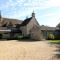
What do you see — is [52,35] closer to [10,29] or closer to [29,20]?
[29,20]

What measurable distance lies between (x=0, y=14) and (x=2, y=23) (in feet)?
18.2

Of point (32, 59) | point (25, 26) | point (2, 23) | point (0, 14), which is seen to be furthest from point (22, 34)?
point (32, 59)

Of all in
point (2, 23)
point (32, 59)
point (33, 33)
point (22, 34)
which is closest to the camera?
point (32, 59)

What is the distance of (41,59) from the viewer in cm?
1795

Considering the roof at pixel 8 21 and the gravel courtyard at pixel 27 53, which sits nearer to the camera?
the gravel courtyard at pixel 27 53

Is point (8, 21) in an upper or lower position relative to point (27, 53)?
upper

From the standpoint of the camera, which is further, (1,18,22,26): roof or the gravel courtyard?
(1,18,22,26): roof

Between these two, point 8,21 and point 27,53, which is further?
point 8,21

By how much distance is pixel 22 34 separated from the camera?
194ft

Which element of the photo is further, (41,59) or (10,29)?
(10,29)

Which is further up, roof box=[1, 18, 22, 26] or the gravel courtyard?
roof box=[1, 18, 22, 26]

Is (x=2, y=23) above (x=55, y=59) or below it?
above

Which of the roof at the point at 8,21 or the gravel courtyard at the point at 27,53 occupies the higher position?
the roof at the point at 8,21

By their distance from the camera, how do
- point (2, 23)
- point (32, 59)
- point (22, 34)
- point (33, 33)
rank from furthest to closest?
point (2, 23) → point (22, 34) → point (33, 33) → point (32, 59)
